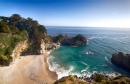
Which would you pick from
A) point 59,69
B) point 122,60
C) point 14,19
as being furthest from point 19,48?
point 122,60

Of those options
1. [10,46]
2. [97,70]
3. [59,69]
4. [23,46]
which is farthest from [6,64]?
[97,70]

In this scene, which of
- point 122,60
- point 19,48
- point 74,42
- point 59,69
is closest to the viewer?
point 59,69

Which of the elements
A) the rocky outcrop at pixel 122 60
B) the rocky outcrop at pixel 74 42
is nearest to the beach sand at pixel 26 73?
the rocky outcrop at pixel 122 60

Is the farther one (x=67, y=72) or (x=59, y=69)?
(x=59, y=69)

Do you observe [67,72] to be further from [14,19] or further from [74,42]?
[14,19]

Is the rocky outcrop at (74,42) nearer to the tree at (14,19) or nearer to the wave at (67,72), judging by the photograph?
the tree at (14,19)

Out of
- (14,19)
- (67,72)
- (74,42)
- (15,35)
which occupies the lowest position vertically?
(67,72)

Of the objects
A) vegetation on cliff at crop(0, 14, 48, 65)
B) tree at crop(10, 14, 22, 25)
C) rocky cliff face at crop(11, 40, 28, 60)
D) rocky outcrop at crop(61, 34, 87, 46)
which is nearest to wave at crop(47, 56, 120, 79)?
rocky cliff face at crop(11, 40, 28, 60)
